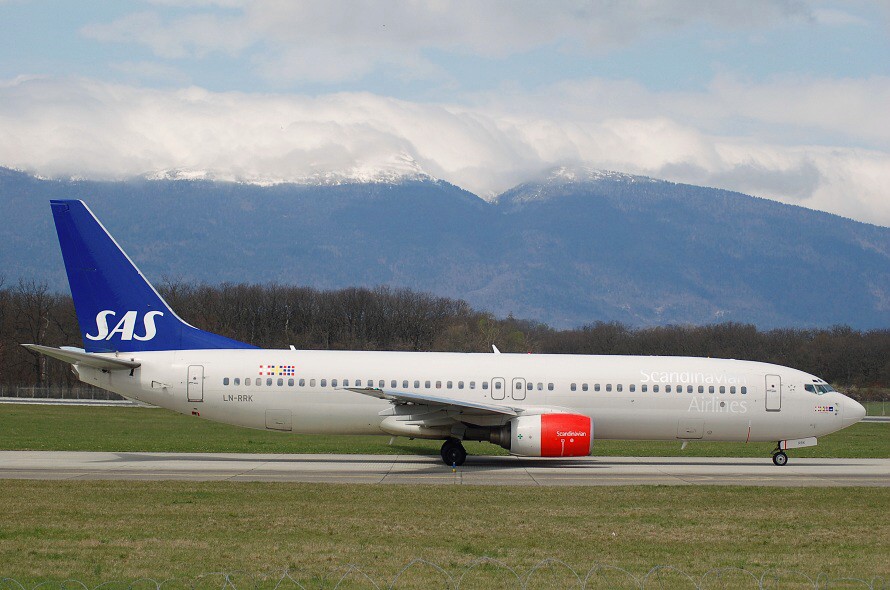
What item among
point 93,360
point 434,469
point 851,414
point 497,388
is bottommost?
point 434,469

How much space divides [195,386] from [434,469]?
743cm

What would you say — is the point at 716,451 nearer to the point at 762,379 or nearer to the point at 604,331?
the point at 762,379

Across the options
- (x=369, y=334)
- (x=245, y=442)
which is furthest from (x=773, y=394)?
(x=369, y=334)

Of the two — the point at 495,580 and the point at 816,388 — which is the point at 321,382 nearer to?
the point at 816,388

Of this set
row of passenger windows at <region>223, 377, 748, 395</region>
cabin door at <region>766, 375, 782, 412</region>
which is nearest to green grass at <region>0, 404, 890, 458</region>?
row of passenger windows at <region>223, 377, 748, 395</region>

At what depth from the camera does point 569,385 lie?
30609 mm

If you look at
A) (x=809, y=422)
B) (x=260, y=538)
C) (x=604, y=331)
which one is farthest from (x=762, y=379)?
(x=604, y=331)

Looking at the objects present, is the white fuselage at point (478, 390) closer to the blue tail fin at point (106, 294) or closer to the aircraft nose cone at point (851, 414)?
the aircraft nose cone at point (851, 414)

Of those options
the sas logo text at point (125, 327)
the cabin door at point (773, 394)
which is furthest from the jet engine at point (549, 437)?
the sas logo text at point (125, 327)

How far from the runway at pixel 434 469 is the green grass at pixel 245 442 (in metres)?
2.14

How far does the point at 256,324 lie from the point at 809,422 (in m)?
94.7

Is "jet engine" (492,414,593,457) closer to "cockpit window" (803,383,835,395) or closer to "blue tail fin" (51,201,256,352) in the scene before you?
"cockpit window" (803,383,835,395)

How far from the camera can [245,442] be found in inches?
1501

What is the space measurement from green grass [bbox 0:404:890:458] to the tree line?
51.0 metres
